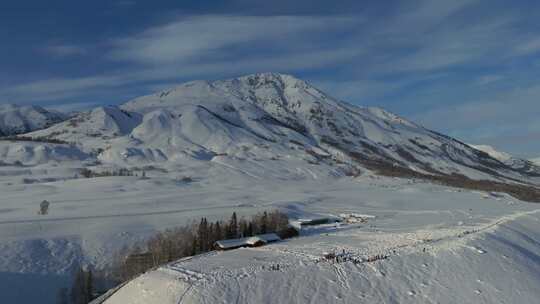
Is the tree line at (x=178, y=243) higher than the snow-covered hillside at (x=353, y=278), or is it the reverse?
the snow-covered hillside at (x=353, y=278)

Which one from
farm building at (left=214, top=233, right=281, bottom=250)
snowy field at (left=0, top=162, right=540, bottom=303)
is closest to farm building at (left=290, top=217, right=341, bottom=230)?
snowy field at (left=0, top=162, right=540, bottom=303)

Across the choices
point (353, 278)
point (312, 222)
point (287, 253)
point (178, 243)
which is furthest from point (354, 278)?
point (312, 222)

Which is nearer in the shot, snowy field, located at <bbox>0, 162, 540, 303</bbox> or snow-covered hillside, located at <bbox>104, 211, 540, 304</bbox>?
snow-covered hillside, located at <bbox>104, 211, 540, 304</bbox>

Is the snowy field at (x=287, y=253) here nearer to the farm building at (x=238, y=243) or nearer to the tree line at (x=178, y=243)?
the tree line at (x=178, y=243)

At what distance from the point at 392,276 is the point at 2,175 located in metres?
191

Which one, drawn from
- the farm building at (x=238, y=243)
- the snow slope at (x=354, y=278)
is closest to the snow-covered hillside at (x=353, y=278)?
the snow slope at (x=354, y=278)

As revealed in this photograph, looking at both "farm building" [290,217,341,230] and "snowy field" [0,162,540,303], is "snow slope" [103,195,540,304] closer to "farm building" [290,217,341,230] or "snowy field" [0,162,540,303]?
"snowy field" [0,162,540,303]

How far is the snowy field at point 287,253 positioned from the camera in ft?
113

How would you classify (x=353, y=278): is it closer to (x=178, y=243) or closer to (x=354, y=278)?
(x=354, y=278)

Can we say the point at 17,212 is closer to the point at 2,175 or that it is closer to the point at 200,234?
the point at 200,234

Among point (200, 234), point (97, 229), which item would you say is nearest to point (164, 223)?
point (97, 229)

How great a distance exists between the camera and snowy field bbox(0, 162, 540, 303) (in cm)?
3431

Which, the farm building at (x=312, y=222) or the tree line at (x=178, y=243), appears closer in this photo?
the tree line at (x=178, y=243)

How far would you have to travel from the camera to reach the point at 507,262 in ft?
137
